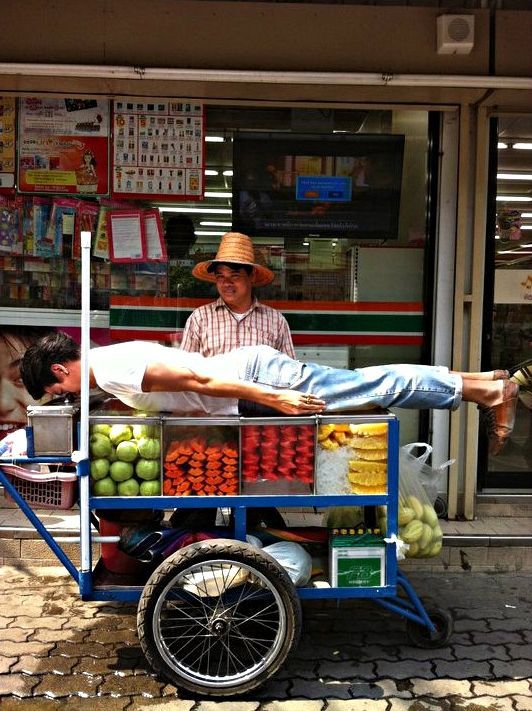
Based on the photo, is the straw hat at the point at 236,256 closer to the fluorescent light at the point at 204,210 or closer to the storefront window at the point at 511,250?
the fluorescent light at the point at 204,210

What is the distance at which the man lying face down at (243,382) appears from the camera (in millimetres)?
2885

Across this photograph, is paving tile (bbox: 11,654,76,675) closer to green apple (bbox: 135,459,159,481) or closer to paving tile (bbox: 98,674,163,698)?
paving tile (bbox: 98,674,163,698)

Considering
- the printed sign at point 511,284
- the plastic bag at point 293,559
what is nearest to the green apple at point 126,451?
the plastic bag at point 293,559

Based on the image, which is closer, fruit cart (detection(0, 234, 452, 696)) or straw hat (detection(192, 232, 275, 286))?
fruit cart (detection(0, 234, 452, 696))

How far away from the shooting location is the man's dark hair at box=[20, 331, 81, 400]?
293 centimetres

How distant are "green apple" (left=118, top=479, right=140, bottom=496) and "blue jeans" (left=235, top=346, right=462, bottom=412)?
650 mm

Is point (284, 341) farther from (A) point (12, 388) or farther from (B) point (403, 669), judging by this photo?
(A) point (12, 388)

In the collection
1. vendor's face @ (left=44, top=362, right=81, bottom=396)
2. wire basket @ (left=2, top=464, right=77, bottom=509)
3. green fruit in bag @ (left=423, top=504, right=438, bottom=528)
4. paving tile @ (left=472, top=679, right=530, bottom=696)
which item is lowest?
paving tile @ (left=472, top=679, right=530, bottom=696)

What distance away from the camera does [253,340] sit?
3939 millimetres

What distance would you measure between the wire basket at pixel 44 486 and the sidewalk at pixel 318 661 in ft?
2.66

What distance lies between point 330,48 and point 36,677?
13.1ft

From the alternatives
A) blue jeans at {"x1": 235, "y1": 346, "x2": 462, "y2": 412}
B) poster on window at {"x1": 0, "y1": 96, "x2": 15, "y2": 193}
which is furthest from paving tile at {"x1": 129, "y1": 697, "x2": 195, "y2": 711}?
poster on window at {"x1": 0, "y1": 96, "x2": 15, "y2": 193}

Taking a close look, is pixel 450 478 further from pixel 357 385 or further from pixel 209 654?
pixel 209 654

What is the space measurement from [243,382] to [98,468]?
71 cm
